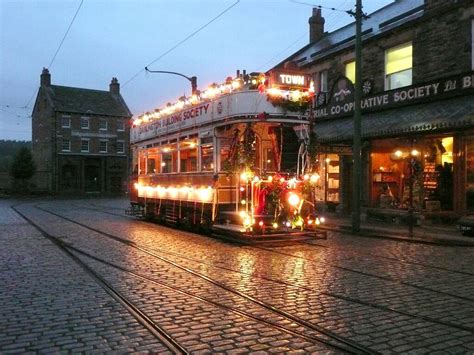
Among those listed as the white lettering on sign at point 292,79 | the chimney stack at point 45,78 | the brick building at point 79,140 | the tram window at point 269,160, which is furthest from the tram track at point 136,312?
the chimney stack at point 45,78

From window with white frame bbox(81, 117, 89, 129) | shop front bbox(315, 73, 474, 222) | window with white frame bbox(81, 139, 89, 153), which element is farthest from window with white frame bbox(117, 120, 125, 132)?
shop front bbox(315, 73, 474, 222)

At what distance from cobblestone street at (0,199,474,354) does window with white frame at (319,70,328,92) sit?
1323 centimetres

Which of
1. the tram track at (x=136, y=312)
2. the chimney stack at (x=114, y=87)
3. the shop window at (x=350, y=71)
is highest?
the chimney stack at (x=114, y=87)

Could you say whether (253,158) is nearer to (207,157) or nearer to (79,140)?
(207,157)

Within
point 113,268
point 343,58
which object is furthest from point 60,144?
point 113,268

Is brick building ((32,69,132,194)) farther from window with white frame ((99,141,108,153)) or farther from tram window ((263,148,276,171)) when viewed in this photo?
tram window ((263,148,276,171))

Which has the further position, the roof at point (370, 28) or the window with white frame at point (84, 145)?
the window with white frame at point (84, 145)

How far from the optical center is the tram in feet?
42.6

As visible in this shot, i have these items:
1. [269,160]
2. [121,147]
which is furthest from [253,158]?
[121,147]

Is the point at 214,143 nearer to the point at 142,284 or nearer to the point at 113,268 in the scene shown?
the point at 113,268

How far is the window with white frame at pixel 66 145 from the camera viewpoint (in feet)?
192

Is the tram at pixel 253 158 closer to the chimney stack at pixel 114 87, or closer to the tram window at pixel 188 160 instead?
the tram window at pixel 188 160

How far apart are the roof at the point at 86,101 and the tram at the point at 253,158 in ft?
156

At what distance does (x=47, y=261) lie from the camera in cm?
1054
